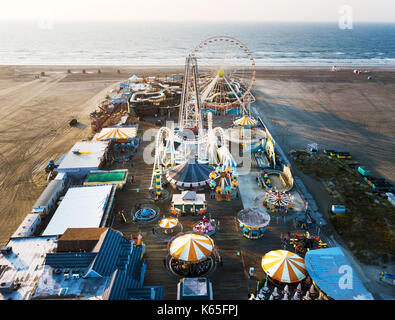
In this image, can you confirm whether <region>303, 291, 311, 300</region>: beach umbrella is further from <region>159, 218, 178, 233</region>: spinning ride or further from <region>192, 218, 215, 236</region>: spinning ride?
<region>159, 218, 178, 233</region>: spinning ride

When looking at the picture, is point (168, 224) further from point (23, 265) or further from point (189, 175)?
point (23, 265)

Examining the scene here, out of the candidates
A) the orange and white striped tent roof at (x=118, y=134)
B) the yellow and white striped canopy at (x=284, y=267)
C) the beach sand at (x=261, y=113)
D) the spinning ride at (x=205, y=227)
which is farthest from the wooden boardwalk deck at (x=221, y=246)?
the beach sand at (x=261, y=113)

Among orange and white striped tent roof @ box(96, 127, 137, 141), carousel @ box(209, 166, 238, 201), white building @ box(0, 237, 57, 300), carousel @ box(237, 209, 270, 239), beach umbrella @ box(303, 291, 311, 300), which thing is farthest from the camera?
orange and white striped tent roof @ box(96, 127, 137, 141)

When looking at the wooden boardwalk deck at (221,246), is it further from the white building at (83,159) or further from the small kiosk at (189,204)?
the white building at (83,159)

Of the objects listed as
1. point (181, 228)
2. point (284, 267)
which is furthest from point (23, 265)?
point (284, 267)

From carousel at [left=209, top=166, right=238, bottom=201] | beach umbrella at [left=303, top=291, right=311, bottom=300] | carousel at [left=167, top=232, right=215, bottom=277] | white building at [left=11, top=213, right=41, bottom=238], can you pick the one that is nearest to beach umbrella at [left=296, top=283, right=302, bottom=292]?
beach umbrella at [left=303, top=291, right=311, bottom=300]
